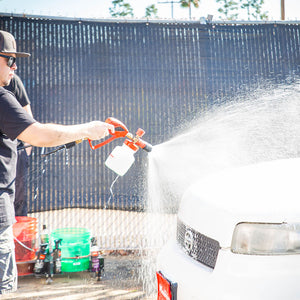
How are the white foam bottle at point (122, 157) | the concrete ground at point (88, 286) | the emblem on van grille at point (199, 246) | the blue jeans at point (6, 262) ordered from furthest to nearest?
1. the concrete ground at point (88, 286)
2. the white foam bottle at point (122, 157)
3. the blue jeans at point (6, 262)
4. the emblem on van grille at point (199, 246)

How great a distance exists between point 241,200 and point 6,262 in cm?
153

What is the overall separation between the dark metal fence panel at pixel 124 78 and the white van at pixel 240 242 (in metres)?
2.88

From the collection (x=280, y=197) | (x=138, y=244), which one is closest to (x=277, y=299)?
(x=280, y=197)

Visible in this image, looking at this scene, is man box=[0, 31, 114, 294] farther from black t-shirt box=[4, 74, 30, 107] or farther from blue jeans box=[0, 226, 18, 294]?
black t-shirt box=[4, 74, 30, 107]

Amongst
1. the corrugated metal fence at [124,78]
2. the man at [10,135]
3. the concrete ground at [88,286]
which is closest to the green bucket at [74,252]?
the concrete ground at [88,286]

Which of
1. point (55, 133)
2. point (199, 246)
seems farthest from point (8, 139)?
point (199, 246)

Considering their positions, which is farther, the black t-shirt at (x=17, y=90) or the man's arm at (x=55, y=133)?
the black t-shirt at (x=17, y=90)

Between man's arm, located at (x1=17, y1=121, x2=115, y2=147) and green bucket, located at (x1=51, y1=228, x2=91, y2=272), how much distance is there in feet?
5.51

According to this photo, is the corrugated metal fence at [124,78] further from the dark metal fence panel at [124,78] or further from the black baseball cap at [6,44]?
the black baseball cap at [6,44]

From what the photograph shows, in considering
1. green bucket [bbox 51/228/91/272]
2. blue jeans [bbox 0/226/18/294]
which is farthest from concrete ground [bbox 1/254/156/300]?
blue jeans [bbox 0/226/18/294]

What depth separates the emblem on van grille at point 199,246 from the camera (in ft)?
6.19

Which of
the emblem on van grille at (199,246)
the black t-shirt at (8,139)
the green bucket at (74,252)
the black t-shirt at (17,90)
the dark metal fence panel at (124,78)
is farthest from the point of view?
the dark metal fence panel at (124,78)

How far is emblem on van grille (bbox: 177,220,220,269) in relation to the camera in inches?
74.3

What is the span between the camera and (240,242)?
5.76ft
